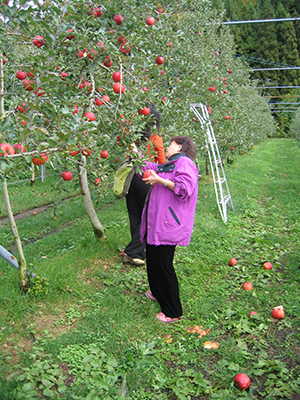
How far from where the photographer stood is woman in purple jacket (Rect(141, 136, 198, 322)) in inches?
A: 110

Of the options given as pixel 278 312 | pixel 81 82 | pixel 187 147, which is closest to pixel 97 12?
pixel 81 82

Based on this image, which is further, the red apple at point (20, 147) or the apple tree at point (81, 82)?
the apple tree at point (81, 82)

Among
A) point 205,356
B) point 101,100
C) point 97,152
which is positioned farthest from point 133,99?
point 205,356

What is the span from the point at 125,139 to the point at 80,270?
5.08ft

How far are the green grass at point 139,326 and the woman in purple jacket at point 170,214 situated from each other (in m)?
0.37

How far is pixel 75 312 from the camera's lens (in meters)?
3.02

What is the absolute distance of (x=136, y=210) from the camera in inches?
157

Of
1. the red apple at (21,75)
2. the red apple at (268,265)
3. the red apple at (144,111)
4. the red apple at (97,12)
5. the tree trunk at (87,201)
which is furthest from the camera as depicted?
the red apple at (268,265)

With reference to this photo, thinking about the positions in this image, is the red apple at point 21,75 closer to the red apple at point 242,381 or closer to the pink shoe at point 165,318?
the pink shoe at point 165,318

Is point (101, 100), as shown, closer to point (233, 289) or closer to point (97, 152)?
point (97, 152)

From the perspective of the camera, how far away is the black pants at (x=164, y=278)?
2951mm

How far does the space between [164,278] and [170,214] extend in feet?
1.92

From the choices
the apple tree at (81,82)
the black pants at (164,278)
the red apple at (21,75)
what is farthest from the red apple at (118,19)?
the black pants at (164,278)

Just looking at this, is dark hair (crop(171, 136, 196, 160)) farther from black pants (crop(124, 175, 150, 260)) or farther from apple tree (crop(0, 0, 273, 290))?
black pants (crop(124, 175, 150, 260))
